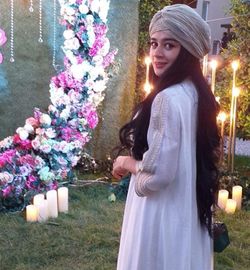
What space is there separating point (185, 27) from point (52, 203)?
8.36ft

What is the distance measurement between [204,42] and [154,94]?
24 centimetres

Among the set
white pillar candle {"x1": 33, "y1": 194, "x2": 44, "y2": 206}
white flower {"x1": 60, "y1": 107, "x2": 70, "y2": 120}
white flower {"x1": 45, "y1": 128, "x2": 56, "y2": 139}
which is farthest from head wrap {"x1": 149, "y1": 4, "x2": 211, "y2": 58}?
white flower {"x1": 60, "y1": 107, "x2": 70, "y2": 120}

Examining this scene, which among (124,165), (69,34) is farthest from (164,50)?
(69,34)

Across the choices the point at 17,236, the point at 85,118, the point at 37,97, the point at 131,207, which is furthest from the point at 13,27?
the point at 131,207

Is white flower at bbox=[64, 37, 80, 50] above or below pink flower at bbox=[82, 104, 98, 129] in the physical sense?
above

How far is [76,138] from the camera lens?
451 centimetres

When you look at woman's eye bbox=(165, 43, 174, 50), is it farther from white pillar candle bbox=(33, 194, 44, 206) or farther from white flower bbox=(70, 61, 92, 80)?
white flower bbox=(70, 61, 92, 80)

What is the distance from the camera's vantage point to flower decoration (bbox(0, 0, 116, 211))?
13.6ft

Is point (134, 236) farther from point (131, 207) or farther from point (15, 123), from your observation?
point (15, 123)

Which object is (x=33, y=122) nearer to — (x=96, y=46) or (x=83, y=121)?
(x=83, y=121)

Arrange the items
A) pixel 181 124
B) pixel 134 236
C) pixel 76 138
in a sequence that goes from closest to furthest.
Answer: pixel 181 124
pixel 134 236
pixel 76 138

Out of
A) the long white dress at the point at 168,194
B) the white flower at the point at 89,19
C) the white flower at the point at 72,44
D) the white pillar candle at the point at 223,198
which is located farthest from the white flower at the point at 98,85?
the long white dress at the point at 168,194

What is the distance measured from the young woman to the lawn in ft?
4.81

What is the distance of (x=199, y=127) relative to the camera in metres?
1.83
